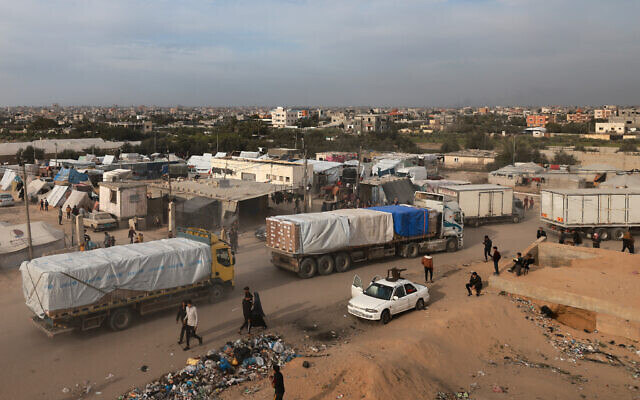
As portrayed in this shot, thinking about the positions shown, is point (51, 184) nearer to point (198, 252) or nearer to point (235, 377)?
point (198, 252)

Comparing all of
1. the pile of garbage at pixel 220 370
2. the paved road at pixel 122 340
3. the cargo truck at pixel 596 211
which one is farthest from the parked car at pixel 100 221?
the cargo truck at pixel 596 211

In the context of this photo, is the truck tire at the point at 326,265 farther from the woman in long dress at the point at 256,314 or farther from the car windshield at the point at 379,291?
the woman in long dress at the point at 256,314

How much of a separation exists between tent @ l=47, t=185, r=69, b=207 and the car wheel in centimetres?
2595

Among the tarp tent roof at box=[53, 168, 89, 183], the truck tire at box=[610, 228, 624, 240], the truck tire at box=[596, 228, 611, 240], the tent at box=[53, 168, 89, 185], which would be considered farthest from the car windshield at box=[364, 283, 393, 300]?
the tarp tent roof at box=[53, 168, 89, 183]

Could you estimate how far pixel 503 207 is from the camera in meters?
28.4

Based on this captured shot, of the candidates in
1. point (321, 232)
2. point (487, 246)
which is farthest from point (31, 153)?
point (487, 246)

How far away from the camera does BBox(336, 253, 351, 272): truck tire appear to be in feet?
59.8

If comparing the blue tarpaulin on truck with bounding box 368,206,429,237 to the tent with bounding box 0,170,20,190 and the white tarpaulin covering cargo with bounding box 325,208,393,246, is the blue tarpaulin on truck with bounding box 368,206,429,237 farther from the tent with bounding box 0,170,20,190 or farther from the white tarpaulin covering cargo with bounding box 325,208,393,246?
the tent with bounding box 0,170,20,190

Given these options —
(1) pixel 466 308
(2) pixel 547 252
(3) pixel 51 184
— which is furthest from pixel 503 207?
(3) pixel 51 184

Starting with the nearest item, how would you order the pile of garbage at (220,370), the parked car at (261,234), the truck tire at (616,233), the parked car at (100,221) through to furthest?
the pile of garbage at (220,370) < the parked car at (261,234) < the truck tire at (616,233) < the parked car at (100,221)

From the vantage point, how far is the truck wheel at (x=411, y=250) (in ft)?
66.9

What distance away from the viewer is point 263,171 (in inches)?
1453

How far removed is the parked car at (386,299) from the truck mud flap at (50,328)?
6926 millimetres

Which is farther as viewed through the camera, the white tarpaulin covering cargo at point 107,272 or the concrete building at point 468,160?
the concrete building at point 468,160
